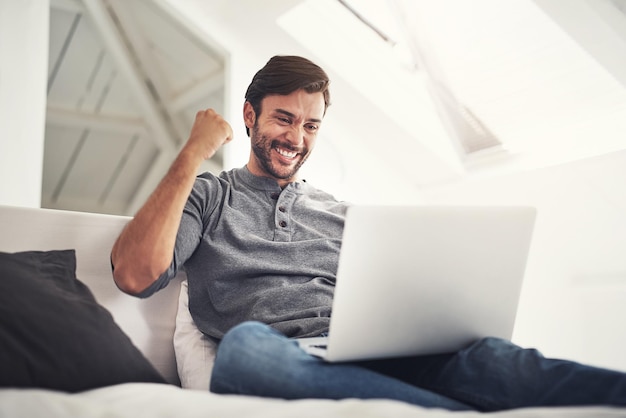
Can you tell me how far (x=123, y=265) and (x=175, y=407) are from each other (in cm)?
51

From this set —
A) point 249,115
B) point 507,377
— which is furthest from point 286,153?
point 507,377

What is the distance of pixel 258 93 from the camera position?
1595mm

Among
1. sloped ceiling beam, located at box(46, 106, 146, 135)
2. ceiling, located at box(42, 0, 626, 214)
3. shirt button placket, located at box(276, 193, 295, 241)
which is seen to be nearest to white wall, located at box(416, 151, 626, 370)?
ceiling, located at box(42, 0, 626, 214)

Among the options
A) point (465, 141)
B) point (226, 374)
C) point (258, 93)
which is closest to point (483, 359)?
point (226, 374)

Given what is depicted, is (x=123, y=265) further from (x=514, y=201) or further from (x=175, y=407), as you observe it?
(x=514, y=201)

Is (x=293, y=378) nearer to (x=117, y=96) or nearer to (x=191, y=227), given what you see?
(x=191, y=227)

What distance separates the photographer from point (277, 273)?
4.09 feet

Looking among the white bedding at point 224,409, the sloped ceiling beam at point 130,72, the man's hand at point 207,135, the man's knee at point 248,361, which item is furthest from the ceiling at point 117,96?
the white bedding at point 224,409

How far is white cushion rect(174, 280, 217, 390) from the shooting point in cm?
120

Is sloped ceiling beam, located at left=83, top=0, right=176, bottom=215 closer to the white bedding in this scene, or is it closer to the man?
the man

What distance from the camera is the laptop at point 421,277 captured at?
2.64 ft

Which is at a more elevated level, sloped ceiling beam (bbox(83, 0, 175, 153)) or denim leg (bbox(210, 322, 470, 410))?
sloped ceiling beam (bbox(83, 0, 175, 153))

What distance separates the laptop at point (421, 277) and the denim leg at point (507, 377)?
0.04m

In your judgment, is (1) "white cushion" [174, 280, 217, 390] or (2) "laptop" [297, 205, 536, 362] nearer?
(2) "laptop" [297, 205, 536, 362]
